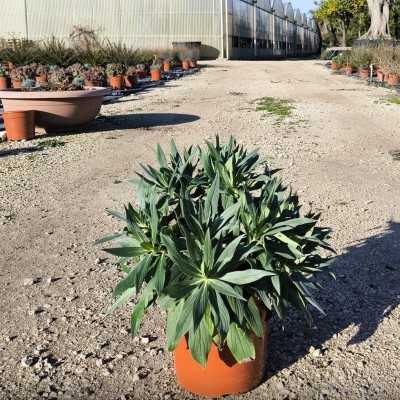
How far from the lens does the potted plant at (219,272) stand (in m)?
2.15

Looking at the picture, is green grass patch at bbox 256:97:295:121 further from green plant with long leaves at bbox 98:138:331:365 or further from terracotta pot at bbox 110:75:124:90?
green plant with long leaves at bbox 98:138:331:365

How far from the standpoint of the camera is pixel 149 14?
38.6 m

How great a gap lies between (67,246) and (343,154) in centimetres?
445

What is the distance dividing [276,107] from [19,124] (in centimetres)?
569

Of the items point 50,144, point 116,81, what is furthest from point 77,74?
point 50,144

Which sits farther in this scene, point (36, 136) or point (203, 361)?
point (36, 136)

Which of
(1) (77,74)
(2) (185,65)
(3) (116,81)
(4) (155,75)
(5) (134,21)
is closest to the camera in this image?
(1) (77,74)

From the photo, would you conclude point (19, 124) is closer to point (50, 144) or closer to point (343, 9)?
point (50, 144)

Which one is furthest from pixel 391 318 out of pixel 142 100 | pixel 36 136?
pixel 142 100

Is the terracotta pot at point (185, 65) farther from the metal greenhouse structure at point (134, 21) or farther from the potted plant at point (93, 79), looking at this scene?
the potted plant at point (93, 79)

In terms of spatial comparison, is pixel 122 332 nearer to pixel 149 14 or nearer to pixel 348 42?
pixel 149 14

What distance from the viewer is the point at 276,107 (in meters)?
12.1

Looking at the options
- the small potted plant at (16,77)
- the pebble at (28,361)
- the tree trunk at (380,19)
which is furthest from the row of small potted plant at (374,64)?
the pebble at (28,361)

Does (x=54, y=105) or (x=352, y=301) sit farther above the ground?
(x=54, y=105)
